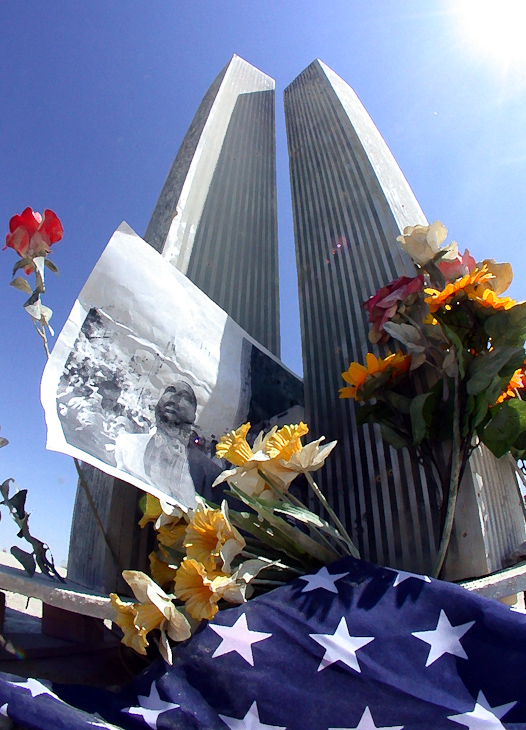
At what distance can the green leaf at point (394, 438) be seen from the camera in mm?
1403

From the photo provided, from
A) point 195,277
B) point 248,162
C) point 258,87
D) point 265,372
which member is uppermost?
point 258,87

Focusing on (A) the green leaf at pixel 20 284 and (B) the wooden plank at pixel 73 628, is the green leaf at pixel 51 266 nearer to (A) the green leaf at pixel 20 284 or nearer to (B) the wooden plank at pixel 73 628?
(A) the green leaf at pixel 20 284

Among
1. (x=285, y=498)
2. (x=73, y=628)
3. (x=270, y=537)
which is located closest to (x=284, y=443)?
(x=285, y=498)

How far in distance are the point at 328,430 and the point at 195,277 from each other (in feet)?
4.02

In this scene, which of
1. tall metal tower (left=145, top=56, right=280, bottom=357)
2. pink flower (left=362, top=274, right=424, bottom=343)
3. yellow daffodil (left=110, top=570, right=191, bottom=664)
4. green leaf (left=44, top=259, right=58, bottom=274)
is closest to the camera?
yellow daffodil (left=110, top=570, right=191, bottom=664)

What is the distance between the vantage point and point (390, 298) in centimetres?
158

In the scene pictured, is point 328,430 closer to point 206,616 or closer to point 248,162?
point 206,616

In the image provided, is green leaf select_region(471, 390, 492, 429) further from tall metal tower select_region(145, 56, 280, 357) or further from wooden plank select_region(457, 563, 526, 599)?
tall metal tower select_region(145, 56, 280, 357)

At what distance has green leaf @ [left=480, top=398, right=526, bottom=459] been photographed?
124 cm

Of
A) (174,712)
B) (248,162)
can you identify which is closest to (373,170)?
(248,162)

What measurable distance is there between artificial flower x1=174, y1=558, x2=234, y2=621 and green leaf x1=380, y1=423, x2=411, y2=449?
25.7 inches

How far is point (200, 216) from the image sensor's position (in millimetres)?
2857

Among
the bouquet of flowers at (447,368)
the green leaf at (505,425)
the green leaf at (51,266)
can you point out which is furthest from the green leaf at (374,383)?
the green leaf at (51,266)

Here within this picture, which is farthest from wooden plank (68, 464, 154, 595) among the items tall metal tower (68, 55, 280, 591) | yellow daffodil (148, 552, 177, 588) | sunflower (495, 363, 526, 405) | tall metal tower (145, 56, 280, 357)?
sunflower (495, 363, 526, 405)
